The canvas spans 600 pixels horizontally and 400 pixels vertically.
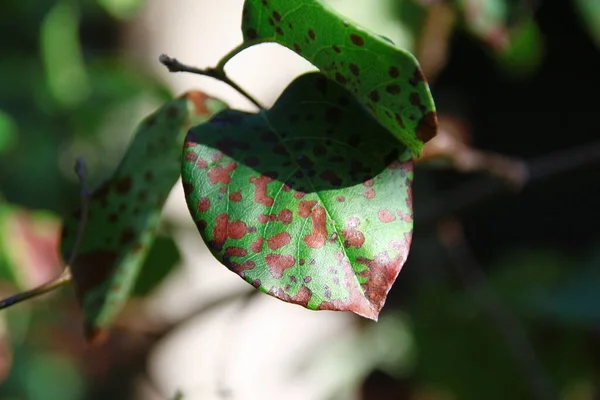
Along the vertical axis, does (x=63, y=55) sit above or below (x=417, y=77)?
below

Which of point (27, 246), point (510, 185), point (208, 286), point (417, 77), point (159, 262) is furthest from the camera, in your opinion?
point (208, 286)

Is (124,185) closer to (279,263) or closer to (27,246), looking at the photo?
(279,263)

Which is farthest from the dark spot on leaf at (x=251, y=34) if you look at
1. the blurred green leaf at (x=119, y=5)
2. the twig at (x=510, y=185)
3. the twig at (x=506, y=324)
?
the twig at (x=506, y=324)

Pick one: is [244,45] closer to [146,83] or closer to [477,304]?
[146,83]

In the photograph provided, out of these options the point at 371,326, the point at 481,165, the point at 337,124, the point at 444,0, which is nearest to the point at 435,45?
the point at 444,0

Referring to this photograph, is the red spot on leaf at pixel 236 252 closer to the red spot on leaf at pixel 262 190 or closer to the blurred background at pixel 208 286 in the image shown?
the red spot on leaf at pixel 262 190

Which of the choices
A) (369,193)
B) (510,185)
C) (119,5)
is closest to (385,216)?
(369,193)

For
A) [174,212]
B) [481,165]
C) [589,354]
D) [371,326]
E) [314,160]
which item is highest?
[314,160]
